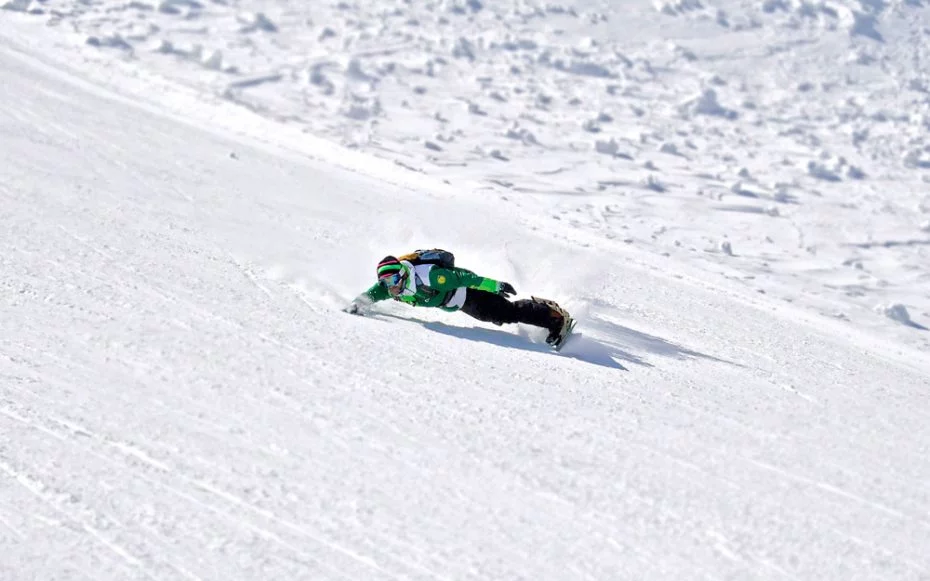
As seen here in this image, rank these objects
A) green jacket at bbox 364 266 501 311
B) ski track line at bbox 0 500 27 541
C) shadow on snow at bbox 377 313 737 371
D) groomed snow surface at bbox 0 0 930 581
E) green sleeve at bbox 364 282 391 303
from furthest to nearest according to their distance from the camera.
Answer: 1. green sleeve at bbox 364 282 391 303
2. green jacket at bbox 364 266 501 311
3. shadow on snow at bbox 377 313 737 371
4. groomed snow surface at bbox 0 0 930 581
5. ski track line at bbox 0 500 27 541

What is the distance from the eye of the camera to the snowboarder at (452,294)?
847cm

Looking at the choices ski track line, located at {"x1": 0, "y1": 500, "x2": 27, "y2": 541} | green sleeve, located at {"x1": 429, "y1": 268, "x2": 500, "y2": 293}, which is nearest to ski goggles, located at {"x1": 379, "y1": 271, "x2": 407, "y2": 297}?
green sleeve, located at {"x1": 429, "y1": 268, "x2": 500, "y2": 293}

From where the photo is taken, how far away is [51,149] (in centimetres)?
1406

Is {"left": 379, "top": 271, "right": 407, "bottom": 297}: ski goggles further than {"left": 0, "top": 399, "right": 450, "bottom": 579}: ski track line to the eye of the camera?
Yes

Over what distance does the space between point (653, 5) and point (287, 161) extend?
20.0 meters

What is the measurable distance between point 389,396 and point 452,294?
2.01 meters

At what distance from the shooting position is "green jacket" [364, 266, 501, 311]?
850 cm

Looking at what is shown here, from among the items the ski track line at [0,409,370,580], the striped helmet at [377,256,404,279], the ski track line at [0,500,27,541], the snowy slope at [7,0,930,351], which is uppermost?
the snowy slope at [7,0,930,351]

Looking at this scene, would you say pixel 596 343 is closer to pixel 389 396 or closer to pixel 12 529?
pixel 389 396

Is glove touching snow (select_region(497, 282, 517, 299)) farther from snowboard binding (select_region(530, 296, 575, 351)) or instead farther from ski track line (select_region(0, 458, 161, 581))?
ski track line (select_region(0, 458, 161, 581))

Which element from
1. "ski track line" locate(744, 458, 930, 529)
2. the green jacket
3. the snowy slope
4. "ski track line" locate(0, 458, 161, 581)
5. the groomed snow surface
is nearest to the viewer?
"ski track line" locate(0, 458, 161, 581)

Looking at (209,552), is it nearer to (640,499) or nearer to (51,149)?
(640,499)

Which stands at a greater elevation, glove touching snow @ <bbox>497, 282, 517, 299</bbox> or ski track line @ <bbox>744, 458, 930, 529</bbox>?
glove touching snow @ <bbox>497, 282, 517, 299</bbox>

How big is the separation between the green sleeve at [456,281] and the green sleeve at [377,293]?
417 mm
